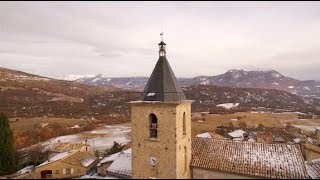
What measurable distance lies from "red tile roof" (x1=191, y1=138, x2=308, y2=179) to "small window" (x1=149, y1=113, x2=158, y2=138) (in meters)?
3.12

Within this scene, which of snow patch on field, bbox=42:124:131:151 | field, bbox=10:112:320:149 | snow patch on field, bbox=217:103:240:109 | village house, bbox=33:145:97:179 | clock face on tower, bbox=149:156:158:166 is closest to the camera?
clock face on tower, bbox=149:156:158:166

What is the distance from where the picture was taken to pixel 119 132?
213 feet

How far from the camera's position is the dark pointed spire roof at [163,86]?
59.8 ft

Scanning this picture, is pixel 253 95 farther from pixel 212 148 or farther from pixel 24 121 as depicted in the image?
pixel 212 148

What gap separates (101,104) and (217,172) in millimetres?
89466

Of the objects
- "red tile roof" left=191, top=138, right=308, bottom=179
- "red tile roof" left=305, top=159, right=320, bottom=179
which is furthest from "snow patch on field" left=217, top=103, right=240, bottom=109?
"red tile roof" left=191, top=138, right=308, bottom=179

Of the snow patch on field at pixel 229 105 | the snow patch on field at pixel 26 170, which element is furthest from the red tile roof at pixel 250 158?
the snow patch on field at pixel 229 105

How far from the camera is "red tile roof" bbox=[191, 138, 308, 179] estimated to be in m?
18.1

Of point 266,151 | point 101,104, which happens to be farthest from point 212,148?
point 101,104

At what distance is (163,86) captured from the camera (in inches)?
723

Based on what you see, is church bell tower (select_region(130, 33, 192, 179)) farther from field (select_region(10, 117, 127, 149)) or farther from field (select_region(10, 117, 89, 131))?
field (select_region(10, 117, 89, 131))

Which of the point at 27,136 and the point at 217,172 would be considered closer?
the point at 217,172

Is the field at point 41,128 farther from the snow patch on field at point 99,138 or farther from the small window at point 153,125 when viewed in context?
the small window at point 153,125

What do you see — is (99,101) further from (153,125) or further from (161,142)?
(161,142)
